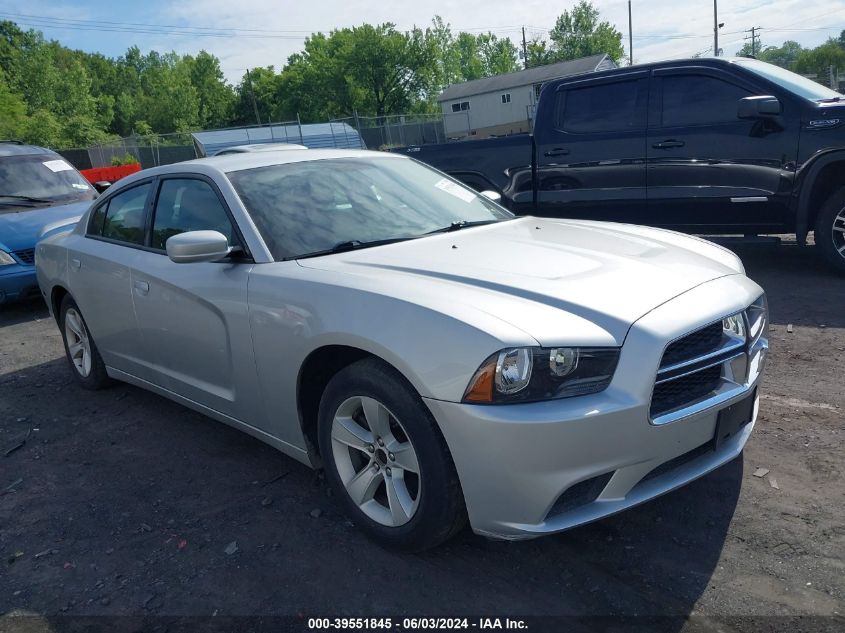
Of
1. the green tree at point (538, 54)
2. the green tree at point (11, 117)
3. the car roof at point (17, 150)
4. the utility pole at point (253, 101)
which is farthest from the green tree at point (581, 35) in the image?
the car roof at point (17, 150)

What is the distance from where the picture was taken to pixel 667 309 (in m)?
2.65

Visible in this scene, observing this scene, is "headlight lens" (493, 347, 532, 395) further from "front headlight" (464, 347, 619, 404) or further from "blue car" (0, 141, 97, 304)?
"blue car" (0, 141, 97, 304)

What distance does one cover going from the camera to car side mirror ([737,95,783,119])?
630 centimetres

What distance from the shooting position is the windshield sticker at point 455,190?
4.27m

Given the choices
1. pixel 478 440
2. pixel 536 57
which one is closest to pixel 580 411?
Result: pixel 478 440

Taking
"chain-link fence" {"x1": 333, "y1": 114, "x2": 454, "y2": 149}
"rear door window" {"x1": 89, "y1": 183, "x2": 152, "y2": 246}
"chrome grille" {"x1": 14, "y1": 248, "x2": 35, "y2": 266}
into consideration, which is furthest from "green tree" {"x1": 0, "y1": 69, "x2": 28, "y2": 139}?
"rear door window" {"x1": 89, "y1": 183, "x2": 152, "y2": 246}

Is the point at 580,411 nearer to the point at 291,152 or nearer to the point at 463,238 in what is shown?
the point at 463,238

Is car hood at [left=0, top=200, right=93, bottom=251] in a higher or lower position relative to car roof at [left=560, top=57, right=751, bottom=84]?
lower

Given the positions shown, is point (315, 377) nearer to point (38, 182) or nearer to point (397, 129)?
point (38, 182)

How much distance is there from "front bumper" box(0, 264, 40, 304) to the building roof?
52886 mm

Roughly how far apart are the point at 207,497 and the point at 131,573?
64 centimetres

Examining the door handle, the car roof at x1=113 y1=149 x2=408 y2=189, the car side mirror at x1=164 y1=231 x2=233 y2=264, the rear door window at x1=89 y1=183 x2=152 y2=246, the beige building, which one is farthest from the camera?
the beige building

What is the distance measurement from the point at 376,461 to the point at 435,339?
2.13ft

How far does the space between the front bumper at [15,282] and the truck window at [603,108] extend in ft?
19.2
